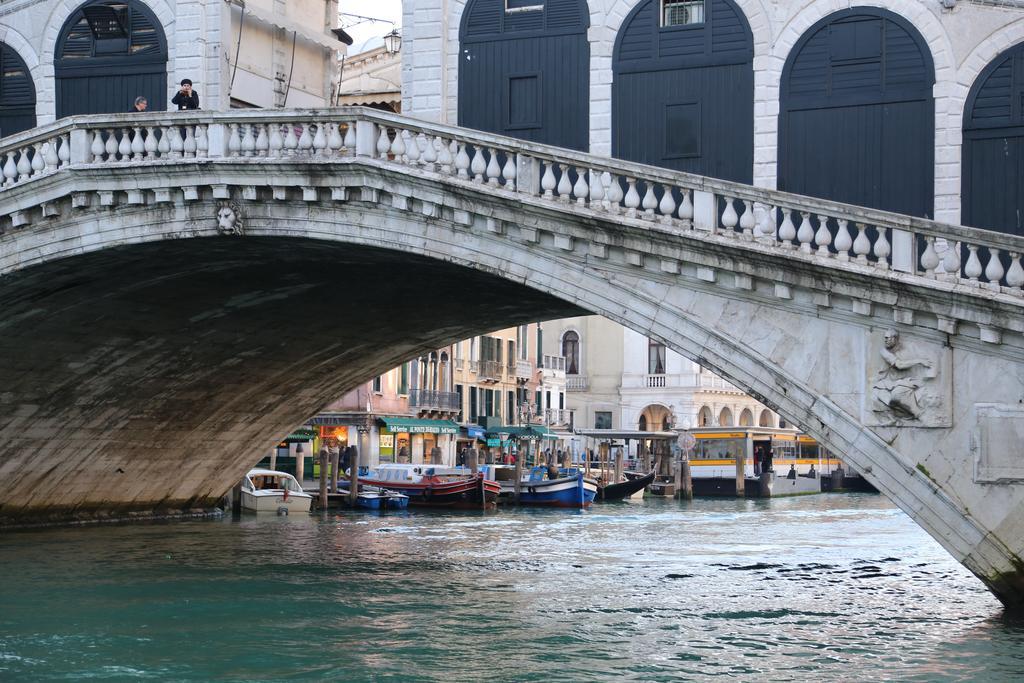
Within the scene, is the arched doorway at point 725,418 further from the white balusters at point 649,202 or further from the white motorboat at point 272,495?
the white balusters at point 649,202

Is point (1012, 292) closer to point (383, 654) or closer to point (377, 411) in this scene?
point (383, 654)

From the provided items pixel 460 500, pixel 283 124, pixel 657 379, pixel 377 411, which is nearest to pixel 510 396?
pixel 657 379

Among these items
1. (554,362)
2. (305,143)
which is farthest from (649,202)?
(554,362)

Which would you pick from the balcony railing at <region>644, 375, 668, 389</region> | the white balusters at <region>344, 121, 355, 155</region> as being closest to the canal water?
the white balusters at <region>344, 121, 355, 155</region>

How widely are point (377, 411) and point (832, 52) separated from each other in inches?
1413

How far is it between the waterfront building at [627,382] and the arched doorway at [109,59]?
167 feet

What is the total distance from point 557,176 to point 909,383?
5946mm

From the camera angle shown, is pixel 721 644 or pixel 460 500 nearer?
pixel 721 644

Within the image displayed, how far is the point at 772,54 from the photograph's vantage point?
18.3 meters

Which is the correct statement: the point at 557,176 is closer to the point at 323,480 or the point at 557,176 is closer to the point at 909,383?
the point at 909,383

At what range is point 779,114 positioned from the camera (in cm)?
1825

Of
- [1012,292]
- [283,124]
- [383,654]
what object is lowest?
[383,654]

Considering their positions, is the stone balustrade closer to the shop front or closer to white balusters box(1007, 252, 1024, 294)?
white balusters box(1007, 252, 1024, 294)

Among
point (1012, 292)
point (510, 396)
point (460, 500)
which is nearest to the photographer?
point (1012, 292)
